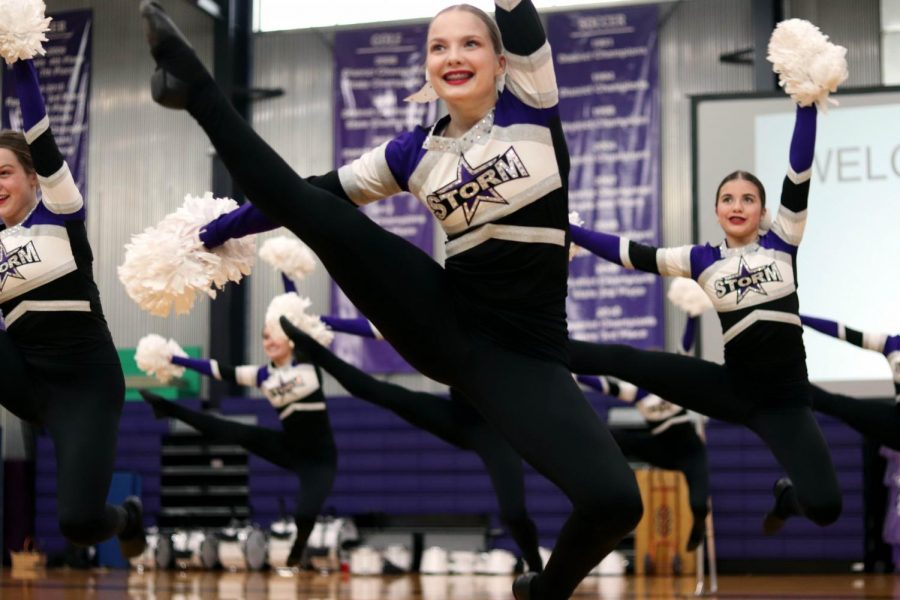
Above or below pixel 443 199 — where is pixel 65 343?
below

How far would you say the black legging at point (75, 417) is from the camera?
3.65m

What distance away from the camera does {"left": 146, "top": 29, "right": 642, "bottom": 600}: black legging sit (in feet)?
8.12

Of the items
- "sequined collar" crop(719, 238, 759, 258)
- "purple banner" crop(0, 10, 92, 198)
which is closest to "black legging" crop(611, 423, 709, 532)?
"sequined collar" crop(719, 238, 759, 258)

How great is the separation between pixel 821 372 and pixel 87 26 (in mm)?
9635

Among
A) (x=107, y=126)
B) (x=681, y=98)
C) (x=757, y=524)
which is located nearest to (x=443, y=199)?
(x=757, y=524)

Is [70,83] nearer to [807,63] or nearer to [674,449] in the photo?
[674,449]

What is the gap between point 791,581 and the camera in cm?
900

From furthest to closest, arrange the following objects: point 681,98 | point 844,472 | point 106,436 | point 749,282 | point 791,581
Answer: point 681,98 → point 844,472 → point 791,581 → point 749,282 → point 106,436

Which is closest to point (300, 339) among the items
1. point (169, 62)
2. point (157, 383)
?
point (169, 62)

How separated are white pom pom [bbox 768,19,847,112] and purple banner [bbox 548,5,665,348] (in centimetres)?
788

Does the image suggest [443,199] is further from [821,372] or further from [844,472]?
[844,472]

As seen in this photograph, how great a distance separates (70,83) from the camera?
14.0m

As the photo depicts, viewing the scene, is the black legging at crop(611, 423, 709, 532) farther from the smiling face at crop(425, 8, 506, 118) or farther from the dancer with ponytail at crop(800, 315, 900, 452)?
the smiling face at crop(425, 8, 506, 118)

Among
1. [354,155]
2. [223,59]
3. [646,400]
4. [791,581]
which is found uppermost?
[223,59]
